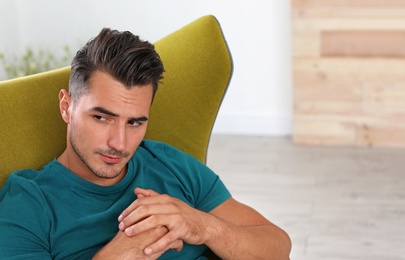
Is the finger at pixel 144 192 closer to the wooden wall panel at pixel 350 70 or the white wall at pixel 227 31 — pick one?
the wooden wall panel at pixel 350 70

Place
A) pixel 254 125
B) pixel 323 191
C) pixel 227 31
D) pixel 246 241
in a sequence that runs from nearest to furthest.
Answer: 1. pixel 246 241
2. pixel 323 191
3. pixel 227 31
4. pixel 254 125

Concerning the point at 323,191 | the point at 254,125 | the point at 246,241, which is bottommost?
the point at 254,125

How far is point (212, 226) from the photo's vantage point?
6.02 ft

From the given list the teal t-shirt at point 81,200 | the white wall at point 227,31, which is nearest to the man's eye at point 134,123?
the teal t-shirt at point 81,200

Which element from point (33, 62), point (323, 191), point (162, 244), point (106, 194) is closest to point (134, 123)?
point (106, 194)

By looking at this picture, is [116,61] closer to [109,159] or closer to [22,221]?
[109,159]

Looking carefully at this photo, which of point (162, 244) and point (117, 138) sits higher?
point (117, 138)

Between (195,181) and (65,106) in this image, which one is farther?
(195,181)

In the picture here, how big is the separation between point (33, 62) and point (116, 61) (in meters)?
3.03

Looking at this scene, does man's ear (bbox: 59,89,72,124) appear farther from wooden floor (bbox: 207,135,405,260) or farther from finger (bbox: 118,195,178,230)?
wooden floor (bbox: 207,135,405,260)

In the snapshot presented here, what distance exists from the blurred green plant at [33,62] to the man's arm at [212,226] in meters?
2.64

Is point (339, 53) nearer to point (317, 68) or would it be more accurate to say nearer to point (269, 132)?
point (317, 68)

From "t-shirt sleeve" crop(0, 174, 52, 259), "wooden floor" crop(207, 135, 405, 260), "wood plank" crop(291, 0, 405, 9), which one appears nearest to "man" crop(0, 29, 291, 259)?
"t-shirt sleeve" crop(0, 174, 52, 259)

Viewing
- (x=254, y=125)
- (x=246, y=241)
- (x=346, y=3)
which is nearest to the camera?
(x=246, y=241)
